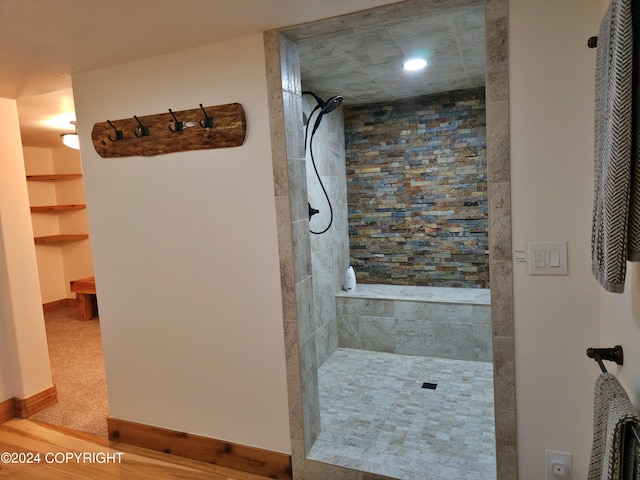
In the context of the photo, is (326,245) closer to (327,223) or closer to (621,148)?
(327,223)

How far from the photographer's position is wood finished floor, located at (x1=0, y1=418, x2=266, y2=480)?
7.53 ft

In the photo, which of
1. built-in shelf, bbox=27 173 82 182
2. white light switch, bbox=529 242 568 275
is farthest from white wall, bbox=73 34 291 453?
built-in shelf, bbox=27 173 82 182

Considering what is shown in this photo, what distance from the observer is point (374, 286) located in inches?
158

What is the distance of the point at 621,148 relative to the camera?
882 millimetres

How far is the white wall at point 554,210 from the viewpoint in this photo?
154 cm

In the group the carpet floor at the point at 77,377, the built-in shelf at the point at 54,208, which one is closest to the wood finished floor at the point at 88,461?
the carpet floor at the point at 77,377

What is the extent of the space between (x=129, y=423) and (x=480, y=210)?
302cm

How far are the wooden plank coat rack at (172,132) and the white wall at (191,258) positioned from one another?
1.7 inches

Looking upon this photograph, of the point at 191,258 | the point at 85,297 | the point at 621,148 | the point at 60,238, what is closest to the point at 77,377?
the point at 85,297

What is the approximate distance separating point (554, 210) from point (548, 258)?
18 cm

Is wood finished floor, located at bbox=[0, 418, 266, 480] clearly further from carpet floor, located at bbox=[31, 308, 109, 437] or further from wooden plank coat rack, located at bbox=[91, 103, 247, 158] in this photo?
wooden plank coat rack, located at bbox=[91, 103, 247, 158]

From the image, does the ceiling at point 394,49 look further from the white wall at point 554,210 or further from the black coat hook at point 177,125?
the black coat hook at point 177,125

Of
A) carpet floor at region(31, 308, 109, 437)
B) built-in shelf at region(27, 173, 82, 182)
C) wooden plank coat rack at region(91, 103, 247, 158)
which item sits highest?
built-in shelf at region(27, 173, 82, 182)

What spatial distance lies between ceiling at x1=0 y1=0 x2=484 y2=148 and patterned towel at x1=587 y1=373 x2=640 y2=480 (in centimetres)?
146
